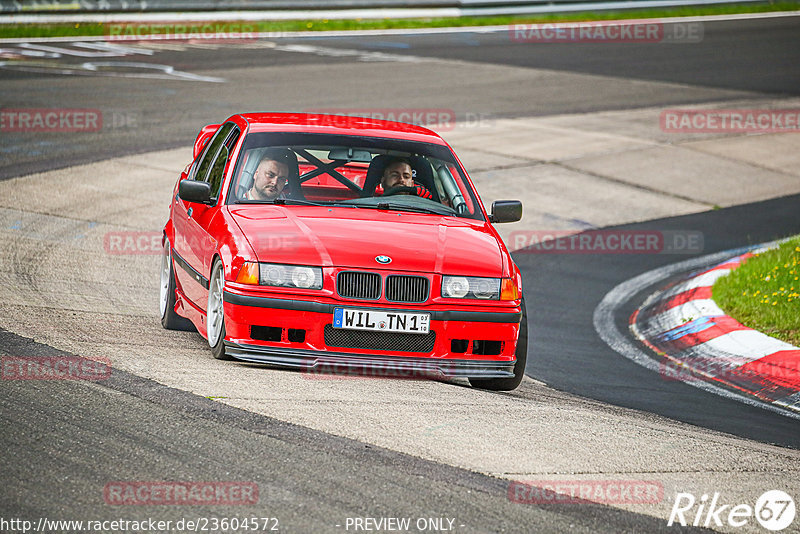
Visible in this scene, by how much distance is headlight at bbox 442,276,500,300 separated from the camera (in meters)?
6.61

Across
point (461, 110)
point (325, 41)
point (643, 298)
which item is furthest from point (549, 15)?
point (643, 298)

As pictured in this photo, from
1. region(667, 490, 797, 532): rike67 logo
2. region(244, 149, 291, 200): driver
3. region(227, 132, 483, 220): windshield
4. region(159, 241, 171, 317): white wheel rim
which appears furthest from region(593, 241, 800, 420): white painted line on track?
region(159, 241, 171, 317): white wheel rim

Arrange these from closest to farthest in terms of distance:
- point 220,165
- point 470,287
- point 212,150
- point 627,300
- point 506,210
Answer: point 470,287 → point 506,210 → point 220,165 → point 212,150 → point 627,300

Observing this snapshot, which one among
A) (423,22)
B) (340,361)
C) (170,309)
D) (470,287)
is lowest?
(170,309)

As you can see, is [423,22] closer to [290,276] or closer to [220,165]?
[220,165]

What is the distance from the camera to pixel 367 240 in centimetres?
674

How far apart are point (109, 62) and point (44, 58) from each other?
1.22 meters

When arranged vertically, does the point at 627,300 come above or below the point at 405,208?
below

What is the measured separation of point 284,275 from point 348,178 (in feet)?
5.95

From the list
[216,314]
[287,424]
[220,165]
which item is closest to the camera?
[287,424]

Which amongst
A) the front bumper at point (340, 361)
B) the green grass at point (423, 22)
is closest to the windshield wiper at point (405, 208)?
the front bumper at point (340, 361)

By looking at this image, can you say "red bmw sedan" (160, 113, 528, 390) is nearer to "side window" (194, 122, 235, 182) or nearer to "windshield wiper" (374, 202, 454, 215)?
"windshield wiper" (374, 202, 454, 215)

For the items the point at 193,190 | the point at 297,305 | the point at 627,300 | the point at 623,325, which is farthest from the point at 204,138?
the point at 627,300

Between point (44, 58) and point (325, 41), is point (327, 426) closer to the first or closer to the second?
point (44, 58)
